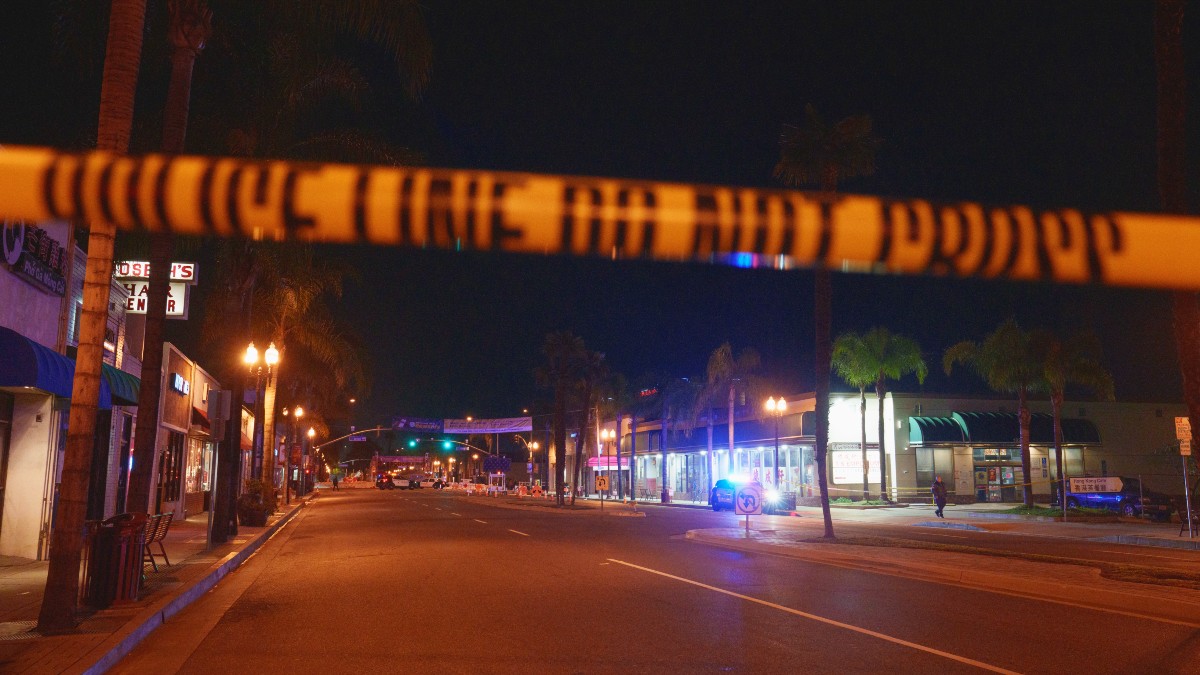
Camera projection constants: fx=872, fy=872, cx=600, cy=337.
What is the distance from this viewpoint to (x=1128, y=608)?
1139 centimetres

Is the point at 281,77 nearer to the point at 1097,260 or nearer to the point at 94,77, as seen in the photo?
the point at 94,77

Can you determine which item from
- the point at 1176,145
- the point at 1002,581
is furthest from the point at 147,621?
the point at 1176,145

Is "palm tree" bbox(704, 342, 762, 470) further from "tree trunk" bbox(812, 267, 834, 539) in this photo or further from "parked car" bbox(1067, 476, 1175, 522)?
"tree trunk" bbox(812, 267, 834, 539)

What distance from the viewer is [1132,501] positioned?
33.3 metres

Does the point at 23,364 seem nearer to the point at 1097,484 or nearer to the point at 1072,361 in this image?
the point at 1097,484

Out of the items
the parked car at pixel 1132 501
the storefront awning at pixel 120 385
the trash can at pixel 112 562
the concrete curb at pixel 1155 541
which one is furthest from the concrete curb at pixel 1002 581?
the parked car at pixel 1132 501

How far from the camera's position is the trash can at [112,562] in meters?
10.1

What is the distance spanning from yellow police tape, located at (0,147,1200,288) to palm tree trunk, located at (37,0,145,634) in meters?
7.51

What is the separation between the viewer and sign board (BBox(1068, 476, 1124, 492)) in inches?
1164

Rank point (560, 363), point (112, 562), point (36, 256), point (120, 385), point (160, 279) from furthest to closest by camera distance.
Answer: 1. point (560, 363)
2. point (120, 385)
3. point (36, 256)
4. point (160, 279)
5. point (112, 562)

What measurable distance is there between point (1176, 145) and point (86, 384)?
51.0 feet

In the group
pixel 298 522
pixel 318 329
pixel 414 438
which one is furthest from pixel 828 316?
pixel 414 438

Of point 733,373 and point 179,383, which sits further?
point 733,373

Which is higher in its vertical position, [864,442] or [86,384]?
[864,442]
